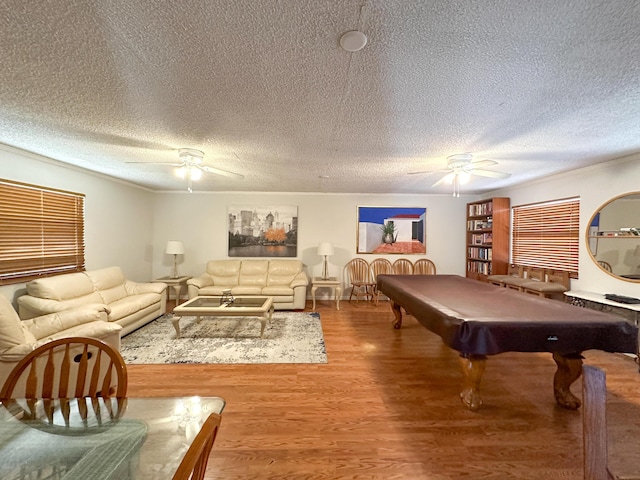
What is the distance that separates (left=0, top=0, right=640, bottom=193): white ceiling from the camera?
111cm

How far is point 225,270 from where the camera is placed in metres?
5.21

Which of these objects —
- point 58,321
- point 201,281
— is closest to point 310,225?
point 201,281

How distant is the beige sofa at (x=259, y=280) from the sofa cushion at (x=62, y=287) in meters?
1.37

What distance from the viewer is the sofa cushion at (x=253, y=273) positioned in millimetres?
5102

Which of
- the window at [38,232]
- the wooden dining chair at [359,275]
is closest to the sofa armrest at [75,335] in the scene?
the window at [38,232]

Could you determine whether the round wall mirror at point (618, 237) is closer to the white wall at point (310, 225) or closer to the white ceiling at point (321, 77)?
the white ceiling at point (321, 77)

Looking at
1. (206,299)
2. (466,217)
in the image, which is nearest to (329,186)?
(206,299)

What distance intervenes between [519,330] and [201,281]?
456 centimetres

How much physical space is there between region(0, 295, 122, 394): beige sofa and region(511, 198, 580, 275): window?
559cm

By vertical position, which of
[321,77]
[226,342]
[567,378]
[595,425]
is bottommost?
[226,342]

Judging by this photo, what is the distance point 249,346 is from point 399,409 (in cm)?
189

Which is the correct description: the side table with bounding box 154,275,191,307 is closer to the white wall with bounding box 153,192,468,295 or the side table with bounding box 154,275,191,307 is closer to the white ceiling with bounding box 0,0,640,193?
the white wall with bounding box 153,192,468,295

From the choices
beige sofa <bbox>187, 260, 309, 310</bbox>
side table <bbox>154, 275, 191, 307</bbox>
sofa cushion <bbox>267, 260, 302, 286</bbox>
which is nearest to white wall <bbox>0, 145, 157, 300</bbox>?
side table <bbox>154, 275, 191, 307</bbox>

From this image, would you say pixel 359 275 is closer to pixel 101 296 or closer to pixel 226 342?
pixel 226 342
